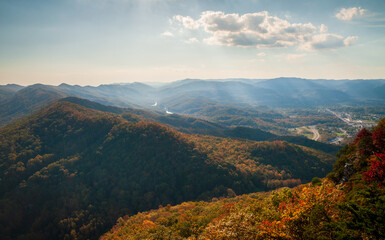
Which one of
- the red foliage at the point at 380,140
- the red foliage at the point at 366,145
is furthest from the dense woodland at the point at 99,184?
the red foliage at the point at 380,140

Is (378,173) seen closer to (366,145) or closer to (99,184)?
(366,145)

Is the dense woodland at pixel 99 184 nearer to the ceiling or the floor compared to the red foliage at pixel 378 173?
nearer to the floor

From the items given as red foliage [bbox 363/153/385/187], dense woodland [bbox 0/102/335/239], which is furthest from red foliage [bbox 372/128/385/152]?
dense woodland [bbox 0/102/335/239]

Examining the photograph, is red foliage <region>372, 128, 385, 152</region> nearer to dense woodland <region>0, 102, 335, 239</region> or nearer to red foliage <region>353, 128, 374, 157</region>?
red foliage <region>353, 128, 374, 157</region>

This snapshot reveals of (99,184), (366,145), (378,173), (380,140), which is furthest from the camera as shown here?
(99,184)

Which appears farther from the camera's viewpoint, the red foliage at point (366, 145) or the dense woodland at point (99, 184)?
the dense woodland at point (99, 184)

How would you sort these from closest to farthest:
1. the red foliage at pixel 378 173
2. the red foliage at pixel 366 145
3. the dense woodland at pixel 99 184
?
the red foliage at pixel 378 173
the red foliage at pixel 366 145
the dense woodland at pixel 99 184

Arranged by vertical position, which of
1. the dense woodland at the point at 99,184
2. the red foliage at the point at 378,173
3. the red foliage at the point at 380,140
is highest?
the red foliage at the point at 380,140

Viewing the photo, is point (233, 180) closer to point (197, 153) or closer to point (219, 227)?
point (197, 153)

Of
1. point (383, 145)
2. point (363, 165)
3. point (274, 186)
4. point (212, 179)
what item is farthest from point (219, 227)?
point (274, 186)

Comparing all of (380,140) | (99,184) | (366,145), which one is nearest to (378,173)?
(380,140)

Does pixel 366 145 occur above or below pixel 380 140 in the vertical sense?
below

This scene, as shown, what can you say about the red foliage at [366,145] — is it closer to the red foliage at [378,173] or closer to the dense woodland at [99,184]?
the red foliage at [378,173]
